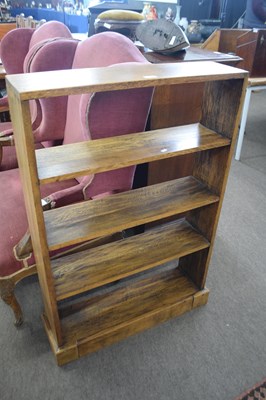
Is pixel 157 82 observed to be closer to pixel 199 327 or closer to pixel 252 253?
pixel 199 327

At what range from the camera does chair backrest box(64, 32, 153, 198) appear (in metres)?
1.07

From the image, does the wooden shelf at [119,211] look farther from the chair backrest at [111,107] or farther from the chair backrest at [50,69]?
the chair backrest at [50,69]

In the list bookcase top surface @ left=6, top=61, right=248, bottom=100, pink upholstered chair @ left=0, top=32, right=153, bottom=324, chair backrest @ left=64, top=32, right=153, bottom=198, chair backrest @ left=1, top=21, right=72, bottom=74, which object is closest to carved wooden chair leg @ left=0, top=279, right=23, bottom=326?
pink upholstered chair @ left=0, top=32, right=153, bottom=324

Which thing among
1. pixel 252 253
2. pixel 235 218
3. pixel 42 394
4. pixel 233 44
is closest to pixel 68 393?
pixel 42 394

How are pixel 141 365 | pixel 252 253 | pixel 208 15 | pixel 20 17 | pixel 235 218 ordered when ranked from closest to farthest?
pixel 141 365, pixel 252 253, pixel 235 218, pixel 20 17, pixel 208 15

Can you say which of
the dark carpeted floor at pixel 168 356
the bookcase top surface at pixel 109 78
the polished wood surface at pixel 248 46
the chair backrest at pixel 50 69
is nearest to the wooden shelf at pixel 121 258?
the dark carpeted floor at pixel 168 356

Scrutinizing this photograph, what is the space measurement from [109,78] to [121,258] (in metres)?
0.66

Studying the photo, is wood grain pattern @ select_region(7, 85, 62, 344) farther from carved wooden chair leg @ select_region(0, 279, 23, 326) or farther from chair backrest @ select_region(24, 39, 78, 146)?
chair backrest @ select_region(24, 39, 78, 146)

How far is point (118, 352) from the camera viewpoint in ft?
4.32

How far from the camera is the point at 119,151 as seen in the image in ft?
3.27

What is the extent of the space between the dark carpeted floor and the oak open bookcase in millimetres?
69

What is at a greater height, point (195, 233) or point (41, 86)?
point (41, 86)

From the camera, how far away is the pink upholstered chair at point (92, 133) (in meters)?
1.09

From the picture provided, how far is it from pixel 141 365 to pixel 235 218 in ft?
3.82
